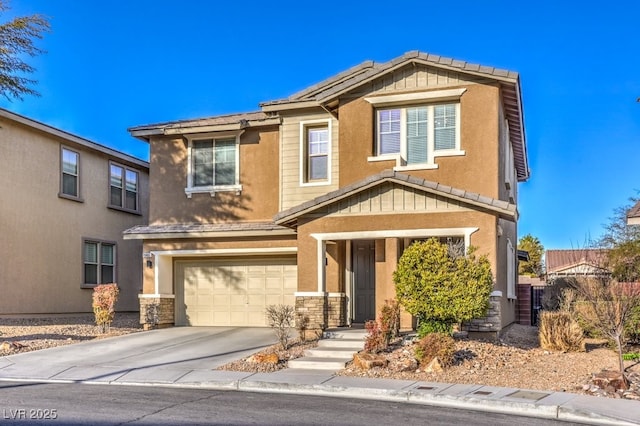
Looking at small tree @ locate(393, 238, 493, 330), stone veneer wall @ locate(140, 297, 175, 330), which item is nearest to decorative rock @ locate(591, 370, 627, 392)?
small tree @ locate(393, 238, 493, 330)

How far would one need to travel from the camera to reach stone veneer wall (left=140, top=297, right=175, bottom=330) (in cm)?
1995

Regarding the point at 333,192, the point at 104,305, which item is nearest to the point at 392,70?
the point at 333,192

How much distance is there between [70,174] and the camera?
24.5 metres

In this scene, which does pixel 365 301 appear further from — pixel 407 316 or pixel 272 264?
pixel 272 264

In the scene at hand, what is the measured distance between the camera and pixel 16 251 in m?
22.1

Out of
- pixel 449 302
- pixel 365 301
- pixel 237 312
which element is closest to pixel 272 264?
pixel 237 312

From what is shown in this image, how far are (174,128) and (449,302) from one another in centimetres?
1066

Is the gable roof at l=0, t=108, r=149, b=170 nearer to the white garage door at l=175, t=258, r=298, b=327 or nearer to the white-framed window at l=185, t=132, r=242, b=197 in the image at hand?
the white-framed window at l=185, t=132, r=242, b=197

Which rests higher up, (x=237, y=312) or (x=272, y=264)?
(x=272, y=264)

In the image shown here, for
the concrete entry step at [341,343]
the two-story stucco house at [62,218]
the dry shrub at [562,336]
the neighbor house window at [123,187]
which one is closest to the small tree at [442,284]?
the concrete entry step at [341,343]

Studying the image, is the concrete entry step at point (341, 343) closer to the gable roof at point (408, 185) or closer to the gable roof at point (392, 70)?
the gable roof at point (408, 185)

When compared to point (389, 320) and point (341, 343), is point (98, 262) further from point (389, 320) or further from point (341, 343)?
point (389, 320)

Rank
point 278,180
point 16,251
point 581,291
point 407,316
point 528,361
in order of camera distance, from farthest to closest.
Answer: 1. point 16,251
2. point 278,180
3. point 407,316
4. point 581,291
5. point 528,361

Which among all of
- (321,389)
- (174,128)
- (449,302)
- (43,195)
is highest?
(174,128)
